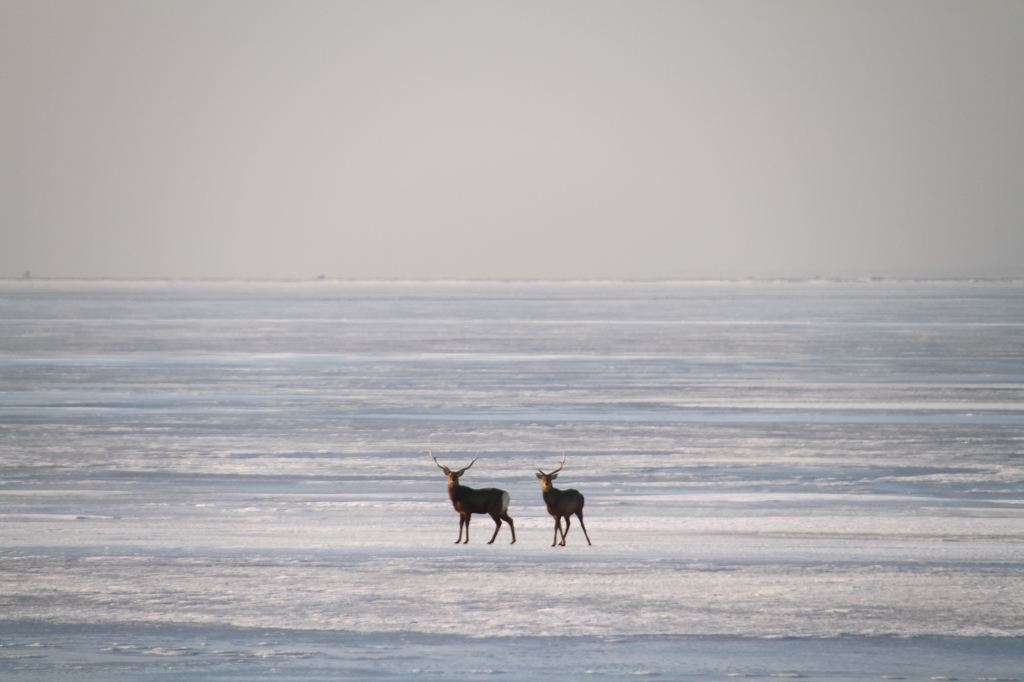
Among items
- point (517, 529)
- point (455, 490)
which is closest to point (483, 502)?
point (455, 490)

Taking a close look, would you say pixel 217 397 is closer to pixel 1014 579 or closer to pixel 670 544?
pixel 670 544

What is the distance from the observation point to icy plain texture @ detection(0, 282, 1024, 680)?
20.7 ft

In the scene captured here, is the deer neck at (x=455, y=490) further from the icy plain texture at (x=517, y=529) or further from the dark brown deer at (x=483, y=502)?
the icy plain texture at (x=517, y=529)

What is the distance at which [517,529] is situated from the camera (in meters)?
9.00

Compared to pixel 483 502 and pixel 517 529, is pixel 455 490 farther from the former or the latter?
pixel 517 529

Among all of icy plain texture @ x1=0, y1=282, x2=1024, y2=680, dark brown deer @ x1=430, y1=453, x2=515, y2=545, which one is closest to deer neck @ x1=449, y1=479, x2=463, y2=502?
dark brown deer @ x1=430, y1=453, x2=515, y2=545

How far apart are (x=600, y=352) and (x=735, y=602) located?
76.9 feet

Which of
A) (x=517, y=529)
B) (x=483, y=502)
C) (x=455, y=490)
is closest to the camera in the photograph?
(x=455, y=490)

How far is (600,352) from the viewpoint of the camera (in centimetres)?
3041

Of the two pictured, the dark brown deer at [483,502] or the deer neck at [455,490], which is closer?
the deer neck at [455,490]

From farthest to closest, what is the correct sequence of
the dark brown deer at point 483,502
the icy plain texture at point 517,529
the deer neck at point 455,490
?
1. the dark brown deer at point 483,502
2. the deer neck at point 455,490
3. the icy plain texture at point 517,529

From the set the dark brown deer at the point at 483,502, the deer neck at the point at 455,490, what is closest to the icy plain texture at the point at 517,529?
the dark brown deer at the point at 483,502

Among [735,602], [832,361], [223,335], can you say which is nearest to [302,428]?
[735,602]

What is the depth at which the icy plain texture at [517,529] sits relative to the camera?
20.7ft
